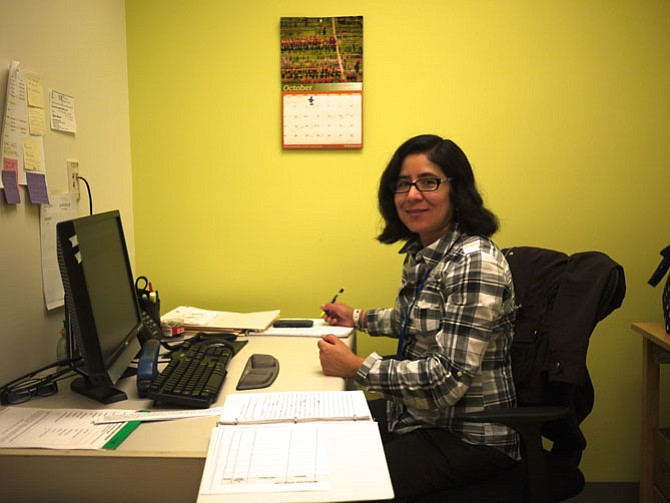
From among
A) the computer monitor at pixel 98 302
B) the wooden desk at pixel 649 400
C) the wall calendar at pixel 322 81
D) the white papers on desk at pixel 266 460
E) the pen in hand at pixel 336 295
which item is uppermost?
the wall calendar at pixel 322 81

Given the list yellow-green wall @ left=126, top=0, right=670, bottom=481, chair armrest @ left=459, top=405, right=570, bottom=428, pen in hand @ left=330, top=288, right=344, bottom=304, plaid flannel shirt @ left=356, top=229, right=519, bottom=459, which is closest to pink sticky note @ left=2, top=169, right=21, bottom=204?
yellow-green wall @ left=126, top=0, right=670, bottom=481

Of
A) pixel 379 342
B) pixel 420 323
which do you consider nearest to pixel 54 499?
Result: pixel 420 323

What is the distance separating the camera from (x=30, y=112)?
5.28ft

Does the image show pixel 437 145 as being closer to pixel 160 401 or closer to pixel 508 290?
pixel 508 290

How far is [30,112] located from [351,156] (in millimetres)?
1205

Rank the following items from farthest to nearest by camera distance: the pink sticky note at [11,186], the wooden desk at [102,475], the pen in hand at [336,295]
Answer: the pen in hand at [336,295], the pink sticky note at [11,186], the wooden desk at [102,475]

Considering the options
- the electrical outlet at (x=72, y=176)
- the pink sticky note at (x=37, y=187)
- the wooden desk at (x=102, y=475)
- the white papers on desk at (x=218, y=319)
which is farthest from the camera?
the white papers on desk at (x=218, y=319)

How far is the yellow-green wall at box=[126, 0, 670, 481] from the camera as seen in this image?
7.50 feet

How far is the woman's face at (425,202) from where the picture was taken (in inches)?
62.8

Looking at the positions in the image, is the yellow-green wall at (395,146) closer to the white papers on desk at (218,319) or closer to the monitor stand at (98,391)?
the white papers on desk at (218,319)

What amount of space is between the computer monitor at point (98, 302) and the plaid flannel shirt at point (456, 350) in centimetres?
62

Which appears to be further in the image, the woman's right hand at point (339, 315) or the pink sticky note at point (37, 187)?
the woman's right hand at point (339, 315)

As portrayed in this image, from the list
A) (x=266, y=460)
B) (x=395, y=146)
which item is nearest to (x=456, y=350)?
(x=266, y=460)

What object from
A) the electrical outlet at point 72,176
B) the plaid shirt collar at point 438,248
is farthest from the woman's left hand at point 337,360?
the electrical outlet at point 72,176
